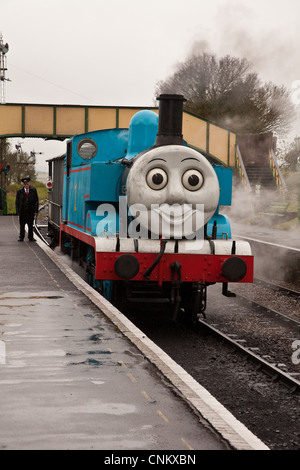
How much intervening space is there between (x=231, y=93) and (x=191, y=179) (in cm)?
3194

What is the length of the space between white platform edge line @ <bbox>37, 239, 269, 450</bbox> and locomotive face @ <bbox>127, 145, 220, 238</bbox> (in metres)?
1.37

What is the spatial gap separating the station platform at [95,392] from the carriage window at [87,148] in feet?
10.2

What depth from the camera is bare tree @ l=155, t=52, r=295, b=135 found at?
37531 millimetres

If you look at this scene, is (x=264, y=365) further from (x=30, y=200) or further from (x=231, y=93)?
(x=231, y=93)

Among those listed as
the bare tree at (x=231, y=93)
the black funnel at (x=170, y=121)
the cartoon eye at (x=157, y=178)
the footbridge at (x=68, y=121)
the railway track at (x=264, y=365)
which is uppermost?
the bare tree at (x=231, y=93)

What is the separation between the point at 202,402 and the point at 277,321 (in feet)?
20.8

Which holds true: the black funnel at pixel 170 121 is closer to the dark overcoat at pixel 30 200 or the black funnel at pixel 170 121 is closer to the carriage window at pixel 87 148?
the carriage window at pixel 87 148

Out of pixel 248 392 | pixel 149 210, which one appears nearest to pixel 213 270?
pixel 149 210

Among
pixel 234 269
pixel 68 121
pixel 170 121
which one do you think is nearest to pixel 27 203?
pixel 170 121

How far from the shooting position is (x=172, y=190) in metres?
8.41

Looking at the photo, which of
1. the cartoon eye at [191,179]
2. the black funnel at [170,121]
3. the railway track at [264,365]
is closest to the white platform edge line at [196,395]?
the railway track at [264,365]

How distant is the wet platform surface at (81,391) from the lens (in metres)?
3.91

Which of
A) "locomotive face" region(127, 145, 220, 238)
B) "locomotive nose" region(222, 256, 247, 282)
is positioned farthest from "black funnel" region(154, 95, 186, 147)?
"locomotive nose" region(222, 256, 247, 282)
